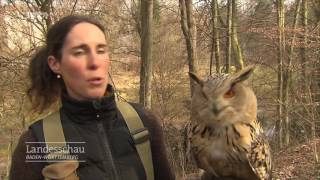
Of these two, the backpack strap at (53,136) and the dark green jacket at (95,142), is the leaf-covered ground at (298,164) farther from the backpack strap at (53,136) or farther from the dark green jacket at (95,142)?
A: the backpack strap at (53,136)

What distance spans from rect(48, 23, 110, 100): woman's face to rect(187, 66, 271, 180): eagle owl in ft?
1.80

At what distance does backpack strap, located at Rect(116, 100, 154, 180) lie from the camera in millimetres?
2051

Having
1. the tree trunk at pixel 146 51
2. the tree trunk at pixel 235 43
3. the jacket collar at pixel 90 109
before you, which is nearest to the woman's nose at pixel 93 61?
the jacket collar at pixel 90 109

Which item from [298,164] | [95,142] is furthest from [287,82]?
[95,142]

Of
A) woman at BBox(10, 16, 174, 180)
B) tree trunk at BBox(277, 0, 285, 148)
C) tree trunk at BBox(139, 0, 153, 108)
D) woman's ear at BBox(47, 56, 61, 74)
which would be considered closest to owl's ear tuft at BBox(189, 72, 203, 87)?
woman at BBox(10, 16, 174, 180)

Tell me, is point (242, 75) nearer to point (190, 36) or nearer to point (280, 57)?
point (190, 36)

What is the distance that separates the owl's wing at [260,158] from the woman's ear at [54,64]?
104cm

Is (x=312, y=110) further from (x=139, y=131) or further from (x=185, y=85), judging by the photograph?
(x=139, y=131)

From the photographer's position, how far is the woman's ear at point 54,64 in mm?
2113

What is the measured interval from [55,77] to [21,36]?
7.56 m

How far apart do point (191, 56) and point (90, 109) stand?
620 cm

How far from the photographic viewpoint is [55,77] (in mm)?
2207

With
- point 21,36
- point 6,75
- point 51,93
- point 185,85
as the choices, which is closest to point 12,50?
point 21,36

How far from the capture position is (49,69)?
218 cm
